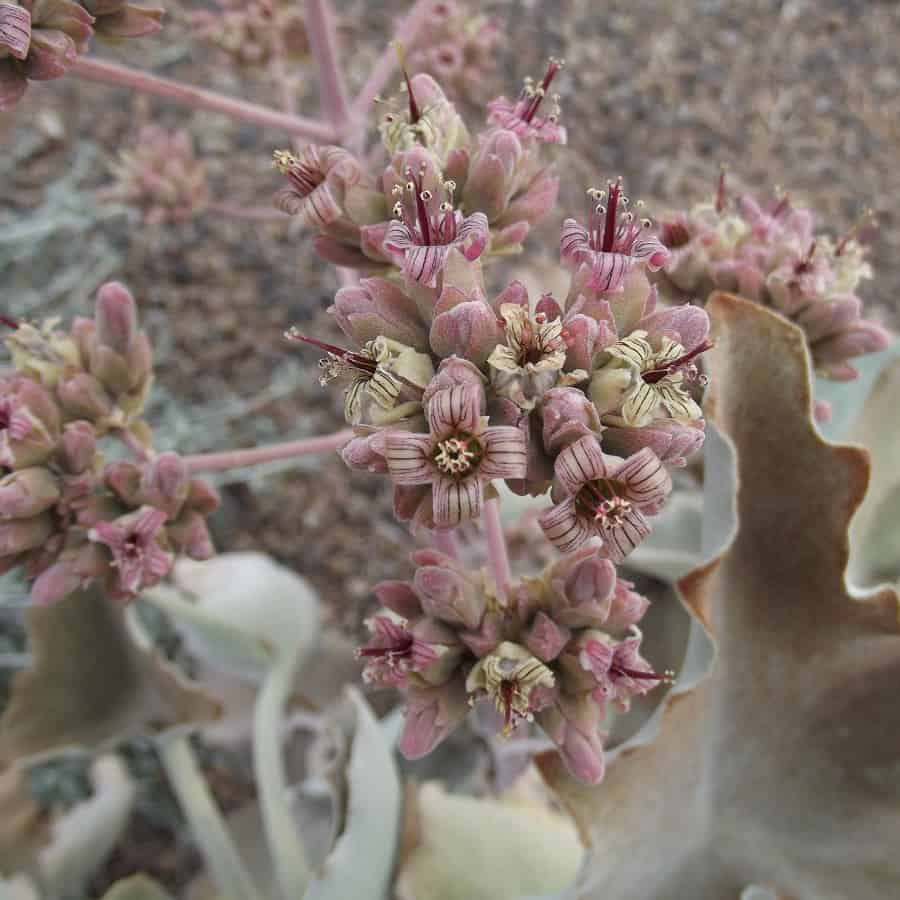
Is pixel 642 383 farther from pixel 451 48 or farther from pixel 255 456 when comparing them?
pixel 451 48

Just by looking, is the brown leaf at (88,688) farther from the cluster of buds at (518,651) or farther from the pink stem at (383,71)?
the pink stem at (383,71)

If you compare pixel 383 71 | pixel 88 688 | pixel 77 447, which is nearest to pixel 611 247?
pixel 77 447

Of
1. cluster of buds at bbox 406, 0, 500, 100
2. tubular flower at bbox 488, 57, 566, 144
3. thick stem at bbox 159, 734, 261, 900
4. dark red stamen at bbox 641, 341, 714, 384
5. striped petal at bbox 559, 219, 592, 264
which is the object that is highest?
tubular flower at bbox 488, 57, 566, 144

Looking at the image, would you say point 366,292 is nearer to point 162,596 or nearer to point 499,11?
point 162,596

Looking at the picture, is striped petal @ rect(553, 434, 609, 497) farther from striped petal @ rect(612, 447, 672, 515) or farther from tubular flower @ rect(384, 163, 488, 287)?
tubular flower @ rect(384, 163, 488, 287)

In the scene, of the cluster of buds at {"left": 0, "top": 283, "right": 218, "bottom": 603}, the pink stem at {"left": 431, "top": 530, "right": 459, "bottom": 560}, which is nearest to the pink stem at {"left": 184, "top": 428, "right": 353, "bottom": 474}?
the cluster of buds at {"left": 0, "top": 283, "right": 218, "bottom": 603}

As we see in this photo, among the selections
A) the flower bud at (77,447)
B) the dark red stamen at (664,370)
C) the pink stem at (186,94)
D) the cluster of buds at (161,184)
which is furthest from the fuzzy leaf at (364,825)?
the cluster of buds at (161,184)

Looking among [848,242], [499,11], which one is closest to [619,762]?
[848,242]

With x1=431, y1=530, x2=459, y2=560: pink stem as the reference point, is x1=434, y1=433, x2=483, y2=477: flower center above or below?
above
